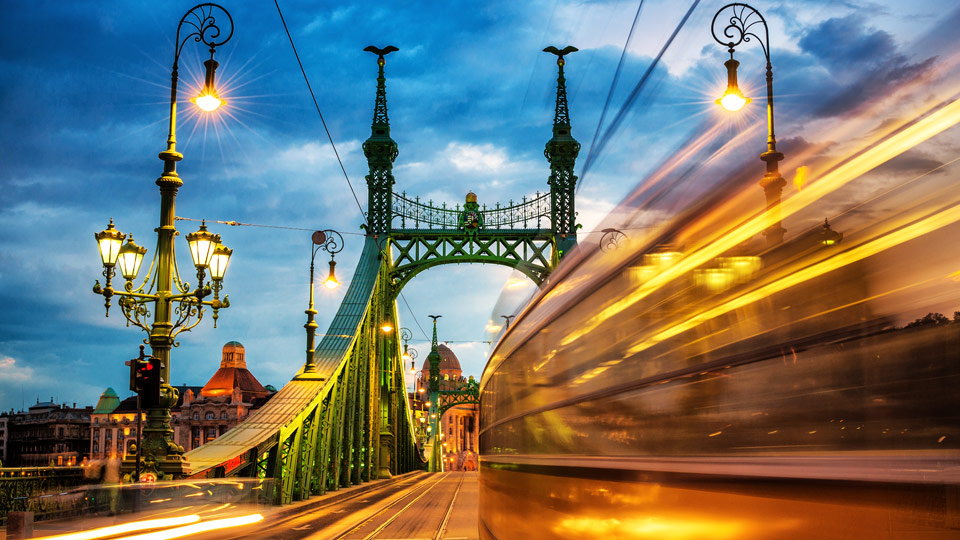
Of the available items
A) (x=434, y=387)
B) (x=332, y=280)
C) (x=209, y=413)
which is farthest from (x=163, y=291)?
(x=209, y=413)

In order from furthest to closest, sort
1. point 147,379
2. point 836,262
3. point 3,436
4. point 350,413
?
point 3,436 → point 350,413 → point 147,379 → point 836,262

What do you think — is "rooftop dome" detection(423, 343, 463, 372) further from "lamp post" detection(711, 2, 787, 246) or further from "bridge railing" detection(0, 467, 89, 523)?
"lamp post" detection(711, 2, 787, 246)

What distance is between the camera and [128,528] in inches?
323

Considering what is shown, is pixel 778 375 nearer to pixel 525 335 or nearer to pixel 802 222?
pixel 802 222

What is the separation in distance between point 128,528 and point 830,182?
8.17 m

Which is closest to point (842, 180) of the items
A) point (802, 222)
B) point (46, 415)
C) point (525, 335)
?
point (802, 222)

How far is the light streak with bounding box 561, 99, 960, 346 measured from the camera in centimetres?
137

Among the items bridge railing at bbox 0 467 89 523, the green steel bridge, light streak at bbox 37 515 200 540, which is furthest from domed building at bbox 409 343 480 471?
light streak at bbox 37 515 200 540

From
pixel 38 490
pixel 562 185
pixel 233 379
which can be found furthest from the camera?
pixel 233 379

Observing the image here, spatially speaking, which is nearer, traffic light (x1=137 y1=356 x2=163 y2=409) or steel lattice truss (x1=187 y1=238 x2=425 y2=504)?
traffic light (x1=137 y1=356 x2=163 y2=409)

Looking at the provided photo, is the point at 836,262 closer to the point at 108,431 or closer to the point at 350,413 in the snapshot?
the point at 350,413

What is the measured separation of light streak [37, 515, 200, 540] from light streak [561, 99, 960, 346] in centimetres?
651

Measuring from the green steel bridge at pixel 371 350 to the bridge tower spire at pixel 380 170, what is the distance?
32mm

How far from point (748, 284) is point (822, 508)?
1.69 ft
